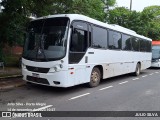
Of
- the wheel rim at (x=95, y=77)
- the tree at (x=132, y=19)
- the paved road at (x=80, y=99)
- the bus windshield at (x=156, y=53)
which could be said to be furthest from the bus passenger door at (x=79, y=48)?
the tree at (x=132, y=19)

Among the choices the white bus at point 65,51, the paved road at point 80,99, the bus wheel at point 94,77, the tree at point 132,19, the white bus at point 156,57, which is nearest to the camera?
the paved road at point 80,99

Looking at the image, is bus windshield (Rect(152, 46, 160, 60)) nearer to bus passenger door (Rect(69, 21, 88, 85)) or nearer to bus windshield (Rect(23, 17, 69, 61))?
bus passenger door (Rect(69, 21, 88, 85))

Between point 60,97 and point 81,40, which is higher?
point 81,40

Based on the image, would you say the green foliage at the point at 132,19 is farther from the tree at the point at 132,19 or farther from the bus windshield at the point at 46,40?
the bus windshield at the point at 46,40

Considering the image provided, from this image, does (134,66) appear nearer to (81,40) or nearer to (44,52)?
(81,40)

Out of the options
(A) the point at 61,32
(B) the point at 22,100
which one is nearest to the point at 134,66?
(A) the point at 61,32

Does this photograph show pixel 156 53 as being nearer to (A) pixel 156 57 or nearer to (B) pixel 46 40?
(A) pixel 156 57

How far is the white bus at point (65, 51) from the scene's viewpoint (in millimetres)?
8686

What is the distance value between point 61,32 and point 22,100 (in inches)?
109

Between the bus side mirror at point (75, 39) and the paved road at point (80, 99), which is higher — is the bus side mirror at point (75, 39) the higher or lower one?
the higher one

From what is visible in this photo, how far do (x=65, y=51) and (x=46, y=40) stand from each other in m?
0.96

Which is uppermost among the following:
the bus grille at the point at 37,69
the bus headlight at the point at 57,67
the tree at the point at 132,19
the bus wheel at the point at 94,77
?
the tree at the point at 132,19

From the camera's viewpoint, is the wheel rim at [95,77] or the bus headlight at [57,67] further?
the wheel rim at [95,77]

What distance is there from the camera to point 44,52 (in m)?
8.96
